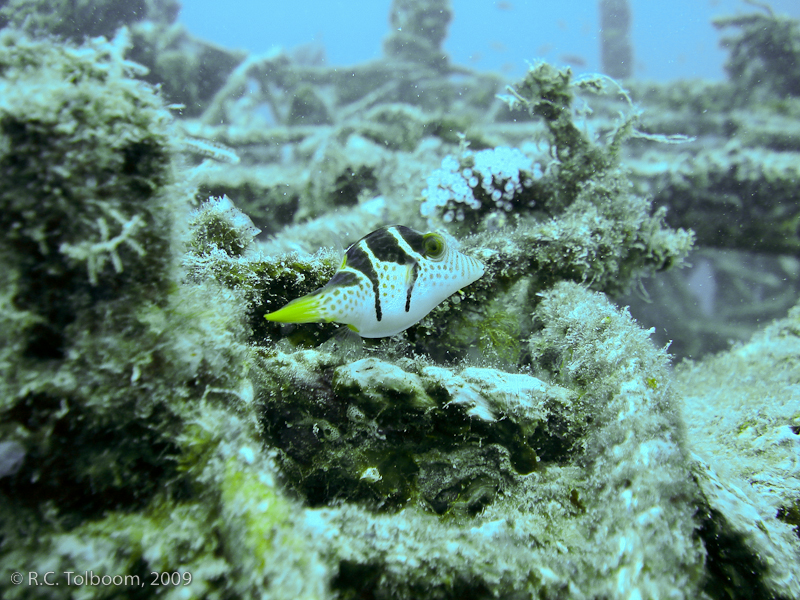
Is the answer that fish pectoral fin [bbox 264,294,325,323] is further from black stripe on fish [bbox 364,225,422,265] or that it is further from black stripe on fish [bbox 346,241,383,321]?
black stripe on fish [bbox 364,225,422,265]

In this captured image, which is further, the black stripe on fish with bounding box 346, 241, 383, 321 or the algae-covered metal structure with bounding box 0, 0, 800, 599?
the black stripe on fish with bounding box 346, 241, 383, 321

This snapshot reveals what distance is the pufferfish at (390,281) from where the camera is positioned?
1882 millimetres

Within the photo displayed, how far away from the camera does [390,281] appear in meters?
1.99

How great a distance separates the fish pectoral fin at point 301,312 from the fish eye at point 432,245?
70 centimetres

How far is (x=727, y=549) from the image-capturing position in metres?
1.52

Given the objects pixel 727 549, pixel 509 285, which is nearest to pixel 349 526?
pixel 727 549

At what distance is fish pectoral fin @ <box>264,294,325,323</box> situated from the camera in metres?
1.67

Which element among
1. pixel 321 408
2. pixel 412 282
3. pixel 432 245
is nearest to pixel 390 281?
pixel 412 282

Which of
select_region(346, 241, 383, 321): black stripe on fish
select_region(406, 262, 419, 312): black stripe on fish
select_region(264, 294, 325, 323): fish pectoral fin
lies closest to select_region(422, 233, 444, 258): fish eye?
select_region(406, 262, 419, 312): black stripe on fish

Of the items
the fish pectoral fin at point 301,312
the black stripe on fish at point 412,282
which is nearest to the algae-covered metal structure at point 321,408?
the black stripe on fish at point 412,282

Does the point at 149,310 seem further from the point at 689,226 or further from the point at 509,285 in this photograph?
the point at 689,226

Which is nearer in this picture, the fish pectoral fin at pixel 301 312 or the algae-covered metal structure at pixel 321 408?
the algae-covered metal structure at pixel 321 408

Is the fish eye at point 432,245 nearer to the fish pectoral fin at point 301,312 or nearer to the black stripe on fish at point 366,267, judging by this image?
the black stripe on fish at point 366,267

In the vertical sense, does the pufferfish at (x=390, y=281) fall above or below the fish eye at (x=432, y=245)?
below
